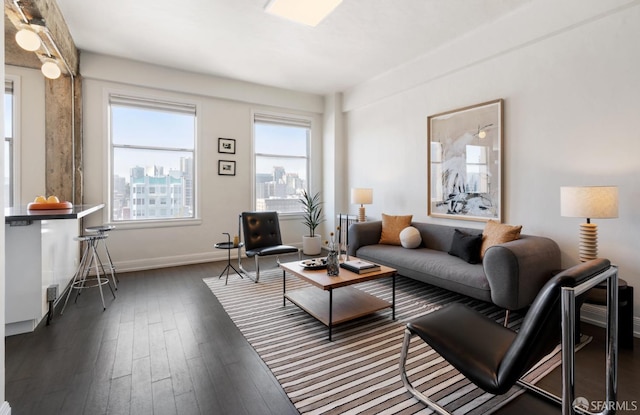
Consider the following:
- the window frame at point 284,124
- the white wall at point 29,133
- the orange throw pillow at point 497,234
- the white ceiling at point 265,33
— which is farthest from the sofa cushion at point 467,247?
the white wall at point 29,133

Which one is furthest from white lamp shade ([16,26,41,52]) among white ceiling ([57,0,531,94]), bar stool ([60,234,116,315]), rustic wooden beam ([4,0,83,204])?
bar stool ([60,234,116,315])

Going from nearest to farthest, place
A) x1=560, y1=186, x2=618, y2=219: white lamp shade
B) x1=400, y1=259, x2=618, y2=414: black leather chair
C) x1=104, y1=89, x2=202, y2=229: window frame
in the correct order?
x1=400, y1=259, x2=618, y2=414: black leather chair, x1=560, y1=186, x2=618, y2=219: white lamp shade, x1=104, y1=89, x2=202, y2=229: window frame

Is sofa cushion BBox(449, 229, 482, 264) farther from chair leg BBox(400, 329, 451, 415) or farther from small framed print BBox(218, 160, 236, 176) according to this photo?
small framed print BBox(218, 160, 236, 176)

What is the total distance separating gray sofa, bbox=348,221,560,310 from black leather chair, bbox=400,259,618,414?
772mm

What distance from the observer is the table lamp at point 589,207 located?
2.31 m

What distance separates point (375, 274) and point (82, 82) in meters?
4.60

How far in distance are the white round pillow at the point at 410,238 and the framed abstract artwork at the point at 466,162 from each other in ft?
1.54

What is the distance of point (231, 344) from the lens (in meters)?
2.33

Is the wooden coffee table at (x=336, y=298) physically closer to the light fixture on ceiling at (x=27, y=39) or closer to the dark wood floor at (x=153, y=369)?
the dark wood floor at (x=153, y=369)

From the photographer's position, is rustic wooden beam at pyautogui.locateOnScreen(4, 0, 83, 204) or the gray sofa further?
rustic wooden beam at pyautogui.locateOnScreen(4, 0, 83, 204)

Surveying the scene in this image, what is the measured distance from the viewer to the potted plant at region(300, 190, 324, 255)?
5.46 meters

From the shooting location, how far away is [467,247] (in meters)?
3.13

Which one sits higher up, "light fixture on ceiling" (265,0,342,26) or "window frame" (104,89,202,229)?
"light fixture on ceiling" (265,0,342,26)

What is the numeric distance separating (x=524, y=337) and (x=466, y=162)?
2.84 meters
